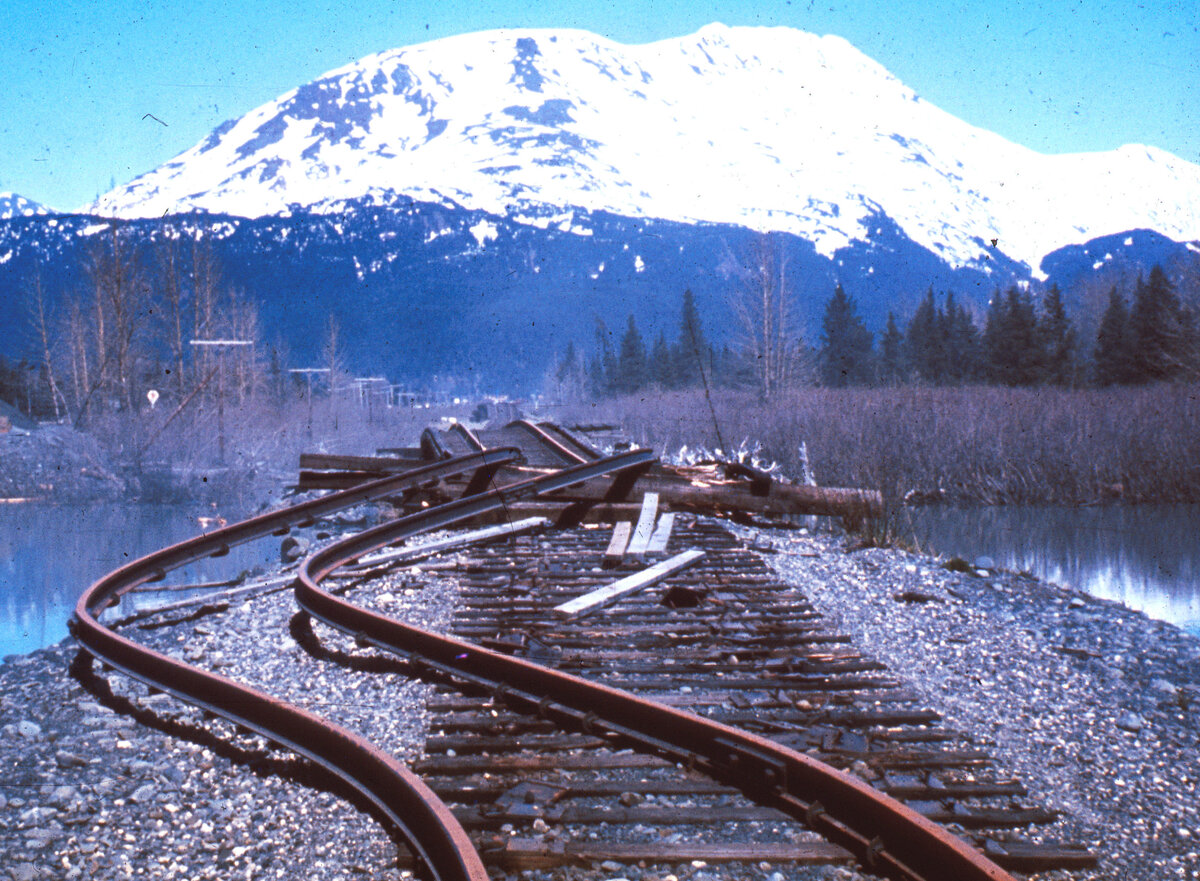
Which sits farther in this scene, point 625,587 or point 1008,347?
point 1008,347

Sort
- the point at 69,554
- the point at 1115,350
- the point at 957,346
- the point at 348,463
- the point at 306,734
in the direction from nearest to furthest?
the point at 306,734 < the point at 348,463 < the point at 69,554 < the point at 1115,350 < the point at 957,346

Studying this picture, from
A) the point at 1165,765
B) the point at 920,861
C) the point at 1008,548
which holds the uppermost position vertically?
the point at 920,861

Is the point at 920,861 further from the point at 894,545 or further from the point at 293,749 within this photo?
the point at 894,545

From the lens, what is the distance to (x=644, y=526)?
24.2ft

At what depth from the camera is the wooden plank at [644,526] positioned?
6574 mm

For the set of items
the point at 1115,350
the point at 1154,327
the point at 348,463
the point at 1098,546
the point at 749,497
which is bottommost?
the point at 1098,546

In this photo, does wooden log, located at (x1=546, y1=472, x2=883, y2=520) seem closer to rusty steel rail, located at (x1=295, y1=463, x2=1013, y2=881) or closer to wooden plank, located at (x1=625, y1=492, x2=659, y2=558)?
wooden plank, located at (x1=625, y1=492, x2=659, y2=558)

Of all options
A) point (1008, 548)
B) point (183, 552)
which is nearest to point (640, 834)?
point (183, 552)

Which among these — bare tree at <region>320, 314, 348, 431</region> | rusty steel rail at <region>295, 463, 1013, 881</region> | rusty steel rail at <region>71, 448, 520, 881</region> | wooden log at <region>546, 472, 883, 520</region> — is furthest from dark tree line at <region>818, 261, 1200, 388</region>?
rusty steel rail at <region>71, 448, 520, 881</region>

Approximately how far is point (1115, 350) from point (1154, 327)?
310cm

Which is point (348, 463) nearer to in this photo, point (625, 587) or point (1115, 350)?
point (625, 587)

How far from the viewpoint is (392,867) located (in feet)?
7.52

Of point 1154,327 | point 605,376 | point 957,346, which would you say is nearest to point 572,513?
point 1154,327

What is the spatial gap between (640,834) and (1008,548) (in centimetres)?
1225
